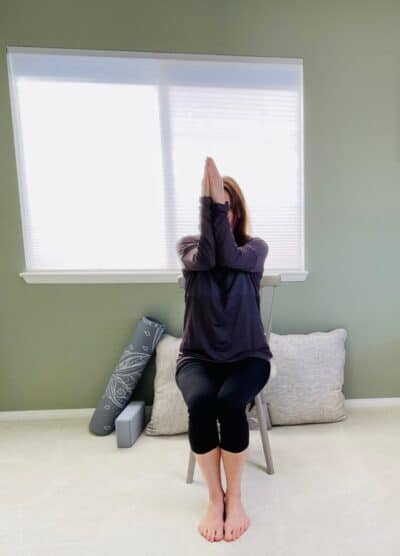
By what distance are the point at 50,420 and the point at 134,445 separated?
0.62 metres

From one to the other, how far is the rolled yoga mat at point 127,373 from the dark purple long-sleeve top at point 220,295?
0.53 metres

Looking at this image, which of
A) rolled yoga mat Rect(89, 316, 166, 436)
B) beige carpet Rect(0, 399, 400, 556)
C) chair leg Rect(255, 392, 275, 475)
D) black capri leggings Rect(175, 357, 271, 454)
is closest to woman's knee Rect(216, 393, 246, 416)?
black capri leggings Rect(175, 357, 271, 454)

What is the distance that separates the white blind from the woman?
1.93 ft

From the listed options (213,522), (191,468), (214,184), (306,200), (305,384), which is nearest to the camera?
(213,522)

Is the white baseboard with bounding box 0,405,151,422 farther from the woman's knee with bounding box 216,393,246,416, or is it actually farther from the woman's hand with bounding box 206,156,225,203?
the woman's hand with bounding box 206,156,225,203

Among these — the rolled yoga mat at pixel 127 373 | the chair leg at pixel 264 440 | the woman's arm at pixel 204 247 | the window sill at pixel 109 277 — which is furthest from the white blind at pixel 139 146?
the chair leg at pixel 264 440

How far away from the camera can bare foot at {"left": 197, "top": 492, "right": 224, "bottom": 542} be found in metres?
1.23

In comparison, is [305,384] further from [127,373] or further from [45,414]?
[45,414]

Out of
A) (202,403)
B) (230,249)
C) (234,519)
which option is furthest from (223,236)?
(234,519)

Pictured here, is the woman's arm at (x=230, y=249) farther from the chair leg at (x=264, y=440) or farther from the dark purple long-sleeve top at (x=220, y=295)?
the chair leg at (x=264, y=440)

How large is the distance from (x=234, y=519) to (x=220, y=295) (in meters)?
0.82

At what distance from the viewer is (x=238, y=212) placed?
Answer: 1.59 m

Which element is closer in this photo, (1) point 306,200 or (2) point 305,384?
(2) point 305,384

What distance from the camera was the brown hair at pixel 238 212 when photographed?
1.57m
